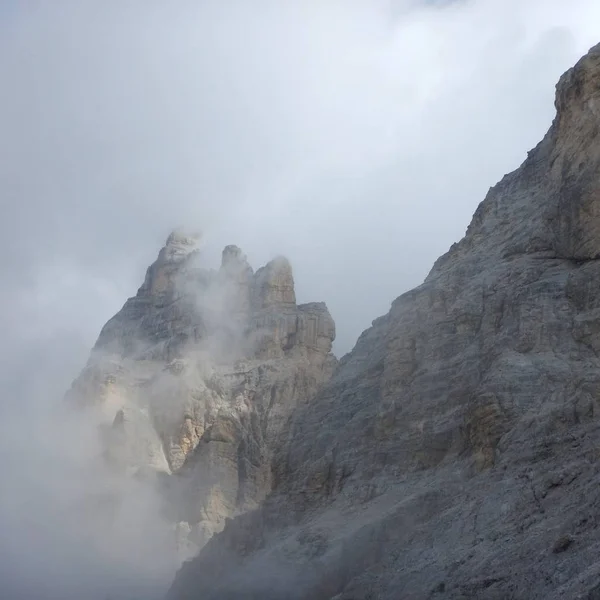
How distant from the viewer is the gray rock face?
36438mm

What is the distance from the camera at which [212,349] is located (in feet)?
364

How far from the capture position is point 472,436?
155ft

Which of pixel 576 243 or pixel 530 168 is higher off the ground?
pixel 530 168

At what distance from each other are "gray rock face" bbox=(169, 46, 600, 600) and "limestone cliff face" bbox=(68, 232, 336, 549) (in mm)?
25255

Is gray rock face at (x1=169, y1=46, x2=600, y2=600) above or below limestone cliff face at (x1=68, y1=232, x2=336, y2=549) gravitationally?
below

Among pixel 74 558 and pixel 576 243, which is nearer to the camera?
pixel 576 243

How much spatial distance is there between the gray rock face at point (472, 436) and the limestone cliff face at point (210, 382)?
25.3 metres

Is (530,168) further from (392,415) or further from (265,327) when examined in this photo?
(265,327)

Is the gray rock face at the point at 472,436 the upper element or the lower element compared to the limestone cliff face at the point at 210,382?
lower

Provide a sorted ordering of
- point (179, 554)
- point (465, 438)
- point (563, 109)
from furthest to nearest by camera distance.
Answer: point (179, 554), point (563, 109), point (465, 438)

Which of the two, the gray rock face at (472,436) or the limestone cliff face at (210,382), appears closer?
the gray rock face at (472,436)

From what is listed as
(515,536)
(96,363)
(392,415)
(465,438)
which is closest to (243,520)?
(392,415)

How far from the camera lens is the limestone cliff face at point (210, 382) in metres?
94.1

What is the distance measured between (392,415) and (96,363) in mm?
65859
